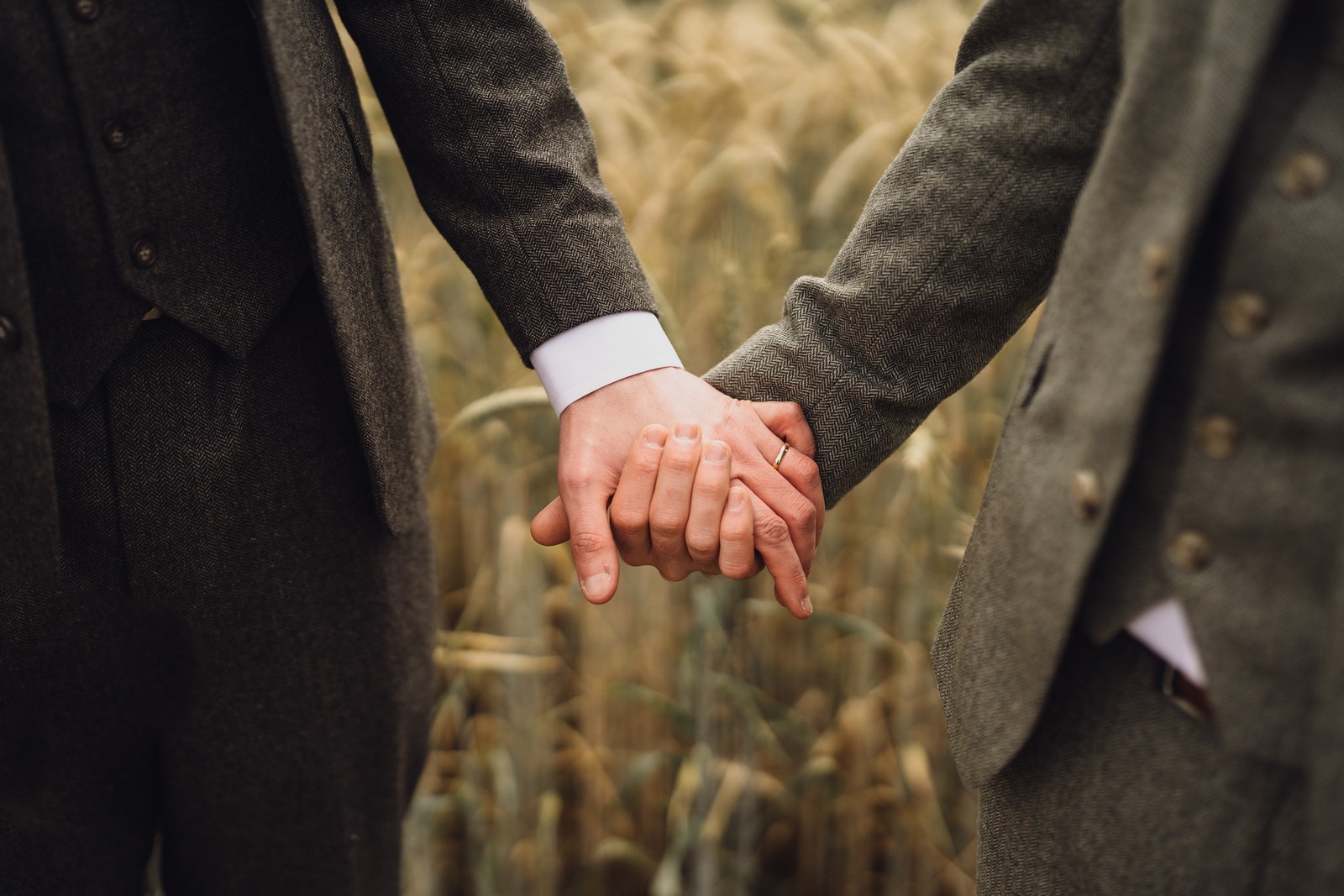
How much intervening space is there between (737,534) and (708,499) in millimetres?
40

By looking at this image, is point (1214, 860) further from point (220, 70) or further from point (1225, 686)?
point (220, 70)

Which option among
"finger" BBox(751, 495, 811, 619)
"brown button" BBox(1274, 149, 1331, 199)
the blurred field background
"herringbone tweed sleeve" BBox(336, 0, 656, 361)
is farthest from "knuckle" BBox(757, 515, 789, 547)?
"brown button" BBox(1274, 149, 1331, 199)

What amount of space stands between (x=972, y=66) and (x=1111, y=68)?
0.11m

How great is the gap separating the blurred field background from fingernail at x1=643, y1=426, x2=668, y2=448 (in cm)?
32

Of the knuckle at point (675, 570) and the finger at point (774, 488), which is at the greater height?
the finger at point (774, 488)

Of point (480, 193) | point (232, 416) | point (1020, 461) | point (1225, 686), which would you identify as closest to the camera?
point (1225, 686)

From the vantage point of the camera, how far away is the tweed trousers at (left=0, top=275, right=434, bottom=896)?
0.68 meters

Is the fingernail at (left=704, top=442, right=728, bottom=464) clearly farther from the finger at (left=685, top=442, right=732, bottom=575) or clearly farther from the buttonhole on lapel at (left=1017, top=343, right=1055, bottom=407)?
the buttonhole on lapel at (left=1017, top=343, right=1055, bottom=407)

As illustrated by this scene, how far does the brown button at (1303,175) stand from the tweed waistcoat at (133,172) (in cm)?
62

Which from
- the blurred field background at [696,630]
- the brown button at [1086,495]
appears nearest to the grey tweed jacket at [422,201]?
the blurred field background at [696,630]

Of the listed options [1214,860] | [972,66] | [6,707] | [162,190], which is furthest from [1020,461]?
[6,707]

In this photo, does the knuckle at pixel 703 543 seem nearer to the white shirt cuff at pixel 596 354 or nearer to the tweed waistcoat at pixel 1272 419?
the white shirt cuff at pixel 596 354

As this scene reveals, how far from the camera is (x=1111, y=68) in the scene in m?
0.67

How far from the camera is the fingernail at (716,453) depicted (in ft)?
2.76
